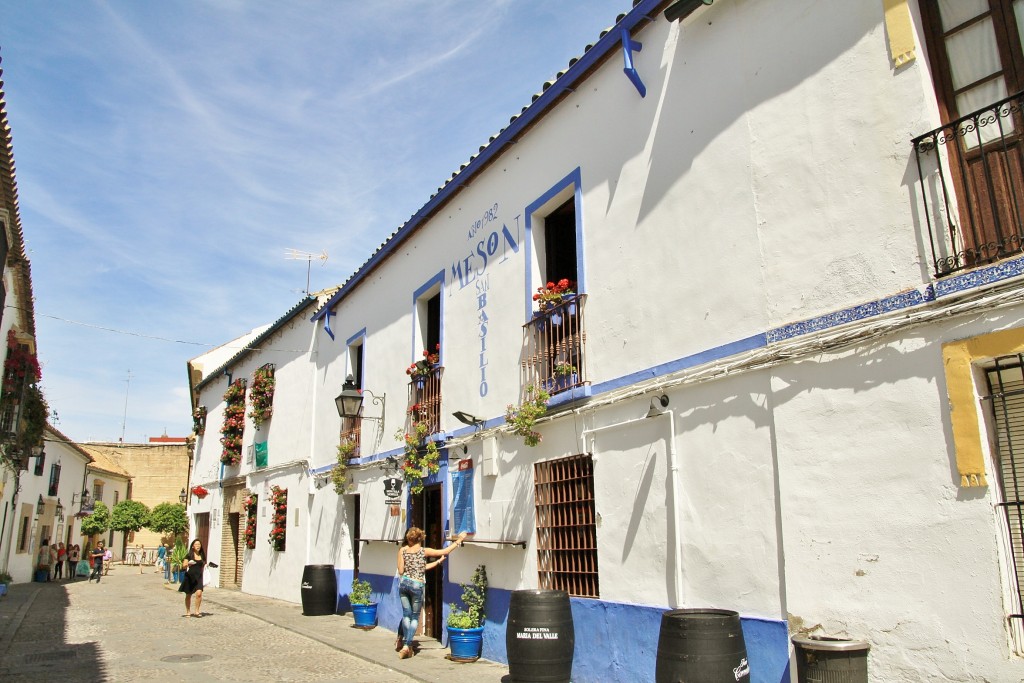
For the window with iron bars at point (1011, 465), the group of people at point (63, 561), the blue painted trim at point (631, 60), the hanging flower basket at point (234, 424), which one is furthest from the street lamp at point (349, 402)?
the group of people at point (63, 561)

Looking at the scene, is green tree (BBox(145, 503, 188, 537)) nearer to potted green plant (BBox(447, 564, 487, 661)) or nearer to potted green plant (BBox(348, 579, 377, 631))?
potted green plant (BBox(348, 579, 377, 631))

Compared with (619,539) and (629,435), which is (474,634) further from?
(629,435)

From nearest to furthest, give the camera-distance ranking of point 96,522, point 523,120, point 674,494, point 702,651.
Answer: point 702,651, point 674,494, point 523,120, point 96,522

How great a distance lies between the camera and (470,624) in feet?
28.8

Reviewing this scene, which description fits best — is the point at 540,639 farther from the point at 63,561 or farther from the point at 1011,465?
the point at 63,561

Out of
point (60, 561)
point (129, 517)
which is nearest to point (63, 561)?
point (60, 561)

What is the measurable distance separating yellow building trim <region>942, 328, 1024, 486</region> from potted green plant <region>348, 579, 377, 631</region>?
9.56 meters

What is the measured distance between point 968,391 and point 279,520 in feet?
49.2

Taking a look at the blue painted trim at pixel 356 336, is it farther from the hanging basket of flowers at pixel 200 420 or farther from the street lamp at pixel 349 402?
the hanging basket of flowers at pixel 200 420

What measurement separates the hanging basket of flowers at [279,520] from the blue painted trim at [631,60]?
1269cm

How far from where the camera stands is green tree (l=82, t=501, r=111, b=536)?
3344 centimetres

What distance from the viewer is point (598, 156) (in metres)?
7.72

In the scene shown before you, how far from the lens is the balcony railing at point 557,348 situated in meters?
7.74

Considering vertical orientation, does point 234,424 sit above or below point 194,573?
above
